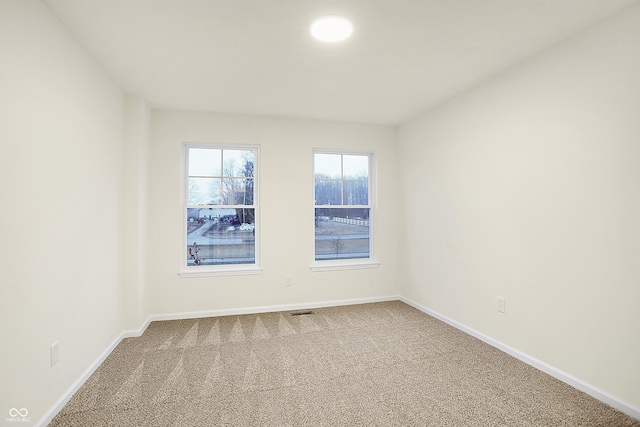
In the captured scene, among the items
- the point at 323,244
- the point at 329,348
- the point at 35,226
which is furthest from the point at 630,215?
the point at 35,226

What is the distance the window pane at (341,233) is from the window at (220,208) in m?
0.90

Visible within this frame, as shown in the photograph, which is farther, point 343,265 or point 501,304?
point 343,265

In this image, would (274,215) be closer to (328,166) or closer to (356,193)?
(328,166)

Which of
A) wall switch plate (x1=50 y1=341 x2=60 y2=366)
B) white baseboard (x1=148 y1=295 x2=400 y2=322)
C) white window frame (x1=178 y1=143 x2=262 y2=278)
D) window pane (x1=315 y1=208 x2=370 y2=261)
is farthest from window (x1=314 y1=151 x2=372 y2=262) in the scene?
wall switch plate (x1=50 y1=341 x2=60 y2=366)

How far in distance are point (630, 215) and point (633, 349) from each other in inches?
32.9

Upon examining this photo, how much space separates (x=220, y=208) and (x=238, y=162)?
65 cm

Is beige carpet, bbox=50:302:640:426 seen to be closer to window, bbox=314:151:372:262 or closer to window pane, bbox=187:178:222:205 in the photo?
window, bbox=314:151:372:262

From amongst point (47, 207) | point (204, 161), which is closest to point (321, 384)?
point (47, 207)

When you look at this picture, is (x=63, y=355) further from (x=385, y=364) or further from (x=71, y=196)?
(x=385, y=364)

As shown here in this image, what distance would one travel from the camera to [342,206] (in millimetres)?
4441

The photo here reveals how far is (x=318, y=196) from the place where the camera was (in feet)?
14.3

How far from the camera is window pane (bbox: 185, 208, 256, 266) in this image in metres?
3.96

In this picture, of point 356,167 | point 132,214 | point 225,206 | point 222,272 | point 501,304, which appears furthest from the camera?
point 356,167

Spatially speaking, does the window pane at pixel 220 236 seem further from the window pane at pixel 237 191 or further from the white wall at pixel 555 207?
the white wall at pixel 555 207
